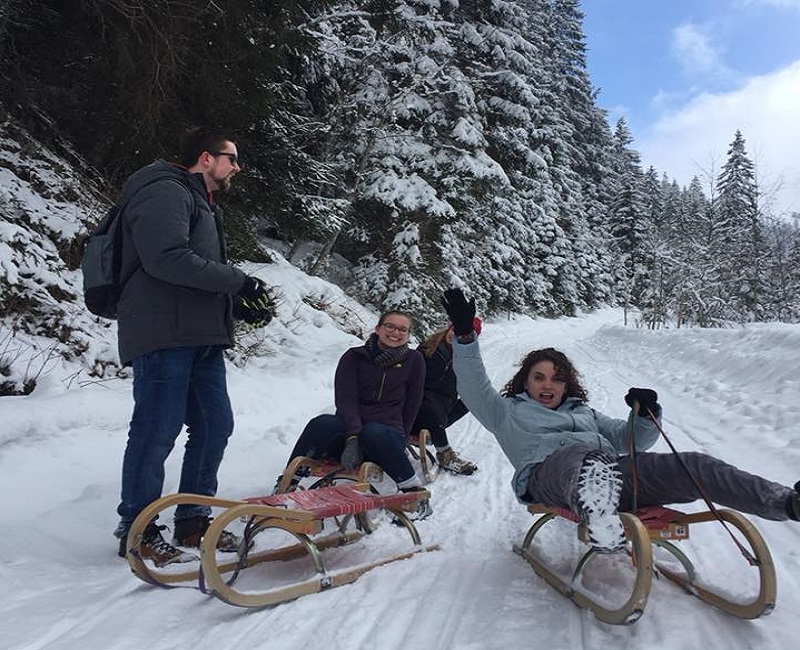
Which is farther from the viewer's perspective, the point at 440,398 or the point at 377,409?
the point at 440,398

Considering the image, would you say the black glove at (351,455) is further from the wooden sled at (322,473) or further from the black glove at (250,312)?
the black glove at (250,312)

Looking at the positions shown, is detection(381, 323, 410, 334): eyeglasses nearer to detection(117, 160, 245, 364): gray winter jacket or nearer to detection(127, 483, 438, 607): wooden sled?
detection(127, 483, 438, 607): wooden sled

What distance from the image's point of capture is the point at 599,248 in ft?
131

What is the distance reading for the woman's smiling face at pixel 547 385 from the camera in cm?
318

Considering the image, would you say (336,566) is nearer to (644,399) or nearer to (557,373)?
(557,373)

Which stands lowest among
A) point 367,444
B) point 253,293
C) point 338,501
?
point 338,501

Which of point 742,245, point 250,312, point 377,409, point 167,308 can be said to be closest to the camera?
point 167,308

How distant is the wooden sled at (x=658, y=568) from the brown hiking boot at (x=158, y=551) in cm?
165

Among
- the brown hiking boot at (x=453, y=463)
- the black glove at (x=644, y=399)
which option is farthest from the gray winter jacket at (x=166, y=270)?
the brown hiking boot at (x=453, y=463)

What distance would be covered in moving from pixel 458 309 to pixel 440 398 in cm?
251

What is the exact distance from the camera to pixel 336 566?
109 inches

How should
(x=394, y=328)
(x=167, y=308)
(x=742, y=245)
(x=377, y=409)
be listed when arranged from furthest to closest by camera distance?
1. (x=742, y=245)
2. (x=394, y=328)
3. (x=377, y=409)
4. (x=167, y=308)

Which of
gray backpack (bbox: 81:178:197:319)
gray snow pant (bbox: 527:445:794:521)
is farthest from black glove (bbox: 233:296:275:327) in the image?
gray snow pant (bbox: 527:445:794:521)

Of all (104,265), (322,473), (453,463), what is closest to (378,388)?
(322,473)
